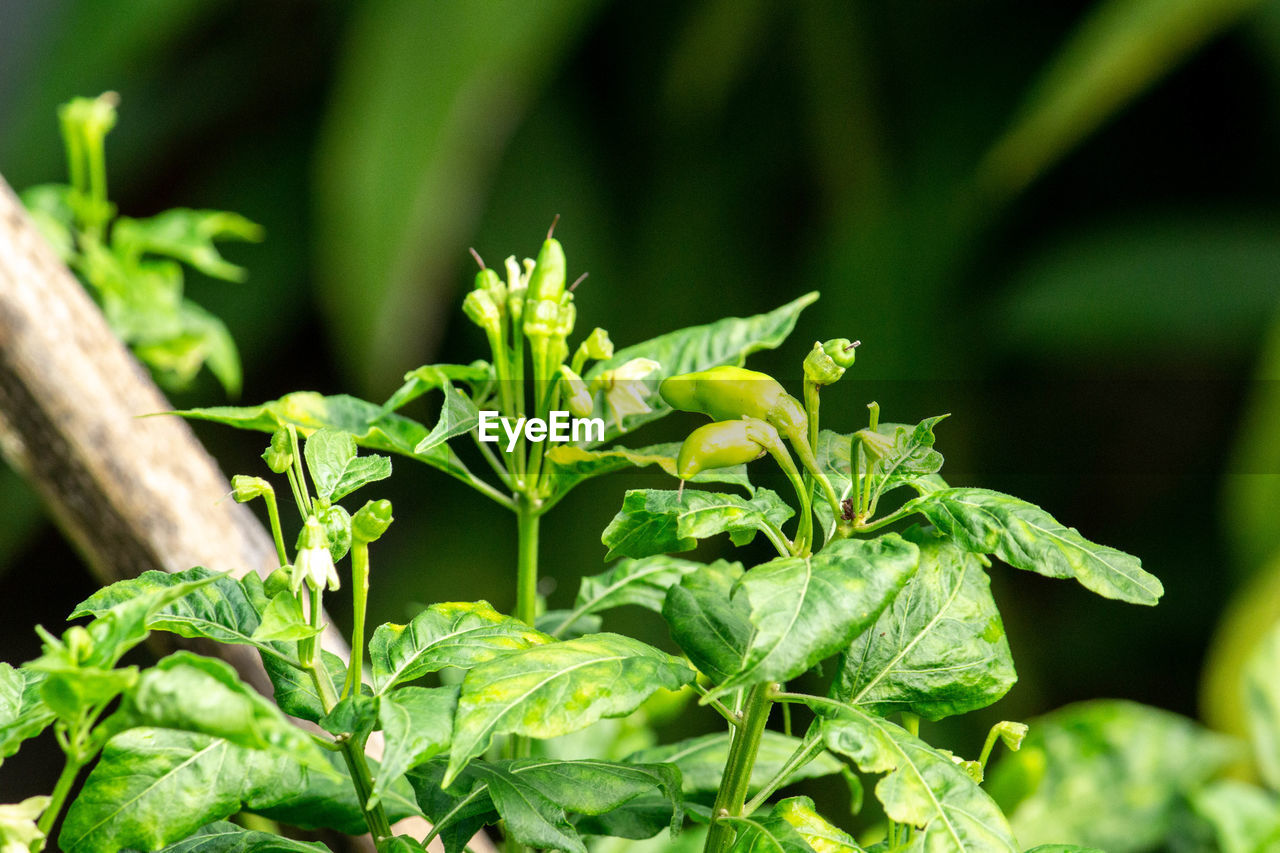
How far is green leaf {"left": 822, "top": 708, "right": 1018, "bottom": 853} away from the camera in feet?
0.87

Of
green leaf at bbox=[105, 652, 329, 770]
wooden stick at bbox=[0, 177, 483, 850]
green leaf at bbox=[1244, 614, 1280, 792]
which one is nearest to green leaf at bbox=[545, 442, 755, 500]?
green leaf at bbox=[105, 652, 329, 770]

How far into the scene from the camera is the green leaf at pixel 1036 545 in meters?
0.27

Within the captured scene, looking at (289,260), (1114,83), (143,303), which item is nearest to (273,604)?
(143,303)

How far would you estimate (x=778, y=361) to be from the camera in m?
1.63

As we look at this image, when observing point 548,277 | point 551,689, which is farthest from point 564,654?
point 548,277

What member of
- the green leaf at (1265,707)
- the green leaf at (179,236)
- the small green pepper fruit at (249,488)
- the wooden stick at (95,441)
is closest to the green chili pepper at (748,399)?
the small green pepper fruit at (249,488)

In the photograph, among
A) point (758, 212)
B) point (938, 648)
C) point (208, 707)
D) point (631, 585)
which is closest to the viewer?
point (208, 707)

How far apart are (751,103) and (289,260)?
0.71m

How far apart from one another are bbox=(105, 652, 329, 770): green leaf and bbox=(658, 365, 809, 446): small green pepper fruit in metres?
0.13

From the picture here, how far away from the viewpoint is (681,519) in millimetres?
275

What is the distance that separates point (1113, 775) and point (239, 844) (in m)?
0.59

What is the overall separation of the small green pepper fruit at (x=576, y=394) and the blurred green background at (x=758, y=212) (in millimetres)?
1060

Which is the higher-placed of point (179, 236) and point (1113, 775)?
point (179, 236)

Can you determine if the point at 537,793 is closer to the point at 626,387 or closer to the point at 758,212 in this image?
the point at 626,387
